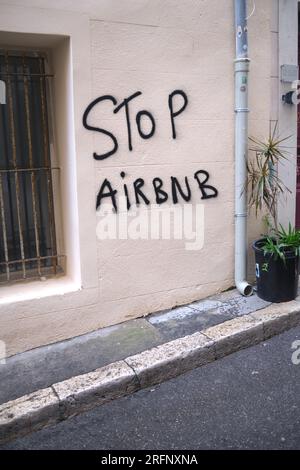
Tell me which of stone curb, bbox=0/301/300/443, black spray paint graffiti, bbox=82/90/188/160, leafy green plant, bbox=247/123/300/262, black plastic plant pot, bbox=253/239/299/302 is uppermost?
black spray paint graffiti, bbox=82/90/188/160

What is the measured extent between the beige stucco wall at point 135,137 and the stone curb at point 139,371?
71cm

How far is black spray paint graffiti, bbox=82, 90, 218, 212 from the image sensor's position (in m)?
3.97

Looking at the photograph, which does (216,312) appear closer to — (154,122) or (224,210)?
(224,210)

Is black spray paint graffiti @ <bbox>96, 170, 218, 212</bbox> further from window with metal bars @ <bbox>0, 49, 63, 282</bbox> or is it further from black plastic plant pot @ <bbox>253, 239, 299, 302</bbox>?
black plastic plant pot @ <bbox>253, 239, 299, 302</bbox>

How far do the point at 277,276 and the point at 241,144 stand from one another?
1.29 metres

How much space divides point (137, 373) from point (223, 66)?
9.41ft

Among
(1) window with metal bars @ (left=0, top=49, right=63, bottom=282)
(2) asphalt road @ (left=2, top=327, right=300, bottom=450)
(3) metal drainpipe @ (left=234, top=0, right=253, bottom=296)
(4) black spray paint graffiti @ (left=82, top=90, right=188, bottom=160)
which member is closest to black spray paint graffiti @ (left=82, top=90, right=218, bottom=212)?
(4) black spray paint graffiti @ (left=82, top=90, right=188, bottom=160)

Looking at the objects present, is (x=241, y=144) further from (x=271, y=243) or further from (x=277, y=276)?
(x=277, y=276)

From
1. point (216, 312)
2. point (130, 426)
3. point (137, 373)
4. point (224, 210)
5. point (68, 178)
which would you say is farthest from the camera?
point (224, 210)

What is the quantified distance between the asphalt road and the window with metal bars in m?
1.56

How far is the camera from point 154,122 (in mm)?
4164

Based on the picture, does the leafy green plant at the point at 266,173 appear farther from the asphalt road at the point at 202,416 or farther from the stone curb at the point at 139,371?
the asphalt road at the point at 202,416

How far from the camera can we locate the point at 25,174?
414cm

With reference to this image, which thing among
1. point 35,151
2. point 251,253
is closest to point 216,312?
point 251,253
